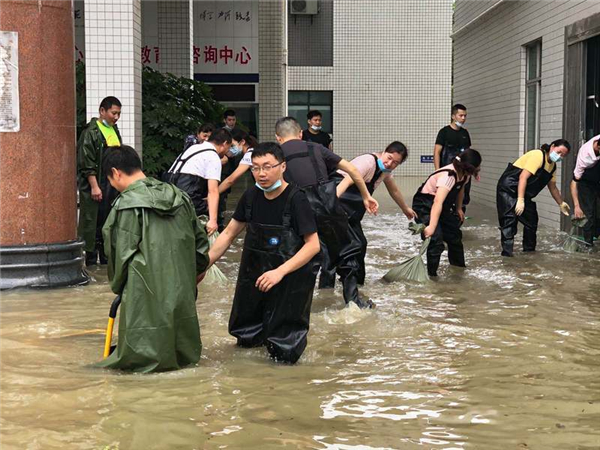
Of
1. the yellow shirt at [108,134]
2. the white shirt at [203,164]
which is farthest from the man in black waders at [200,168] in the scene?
the yellow shirt at [108,134]

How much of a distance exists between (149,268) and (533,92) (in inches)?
475

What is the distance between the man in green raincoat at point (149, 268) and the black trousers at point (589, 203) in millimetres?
7589

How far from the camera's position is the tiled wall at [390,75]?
30.3 metres

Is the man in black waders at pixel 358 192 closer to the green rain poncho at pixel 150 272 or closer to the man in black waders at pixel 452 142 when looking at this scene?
the green rain poncho at pixel 150 272

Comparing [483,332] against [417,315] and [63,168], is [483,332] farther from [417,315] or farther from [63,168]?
[63,168]

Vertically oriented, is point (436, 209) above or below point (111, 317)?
above

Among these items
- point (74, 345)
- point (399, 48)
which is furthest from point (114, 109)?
point (399, 48)

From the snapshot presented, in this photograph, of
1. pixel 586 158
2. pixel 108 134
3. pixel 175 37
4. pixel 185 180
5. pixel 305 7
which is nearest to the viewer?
pixel 185 180

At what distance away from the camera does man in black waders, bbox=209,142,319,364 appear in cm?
628

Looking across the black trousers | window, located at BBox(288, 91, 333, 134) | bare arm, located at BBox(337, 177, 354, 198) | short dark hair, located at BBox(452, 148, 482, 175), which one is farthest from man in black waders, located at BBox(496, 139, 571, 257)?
window, located at BBox(288, 91, 333, 134)

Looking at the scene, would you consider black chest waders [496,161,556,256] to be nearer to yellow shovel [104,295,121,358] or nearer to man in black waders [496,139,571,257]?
man in black waders [496,139,571,257]

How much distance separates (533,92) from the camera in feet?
54.2

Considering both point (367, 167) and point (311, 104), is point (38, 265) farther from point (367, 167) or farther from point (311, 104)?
point (311, 104)


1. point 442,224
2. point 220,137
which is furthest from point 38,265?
point 442,224
